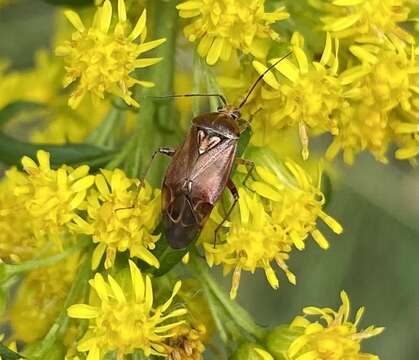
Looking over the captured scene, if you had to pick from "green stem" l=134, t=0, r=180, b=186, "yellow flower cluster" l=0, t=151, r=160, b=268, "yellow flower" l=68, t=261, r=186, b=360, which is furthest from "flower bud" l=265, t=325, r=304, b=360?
"green stem" l=134, t=0, r=180, b=186

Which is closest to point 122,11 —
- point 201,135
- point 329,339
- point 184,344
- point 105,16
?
point 105,16

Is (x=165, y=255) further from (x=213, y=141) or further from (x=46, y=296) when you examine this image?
(x=46, y=296)

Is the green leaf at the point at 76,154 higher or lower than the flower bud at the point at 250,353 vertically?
higher

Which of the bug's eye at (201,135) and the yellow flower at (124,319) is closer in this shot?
the yellow flower at (124,319)

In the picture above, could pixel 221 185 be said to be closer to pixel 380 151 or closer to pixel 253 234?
pixel 253 234

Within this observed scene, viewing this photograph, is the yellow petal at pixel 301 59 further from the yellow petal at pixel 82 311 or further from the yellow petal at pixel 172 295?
the yellow petal at pixel 82 311

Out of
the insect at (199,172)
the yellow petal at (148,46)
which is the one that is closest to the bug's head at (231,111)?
the insect at (199,172)
